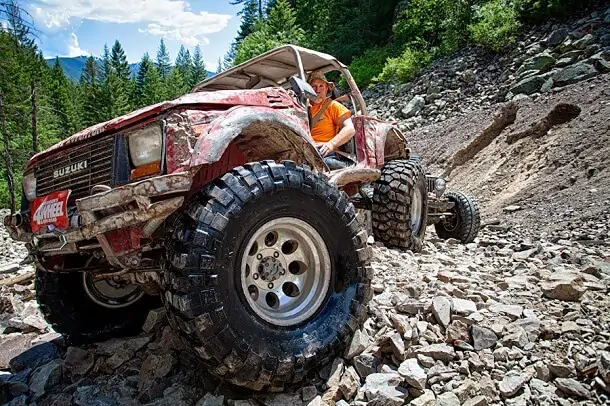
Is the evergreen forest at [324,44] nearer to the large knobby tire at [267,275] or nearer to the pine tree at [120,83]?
the pine tree at [120,83]

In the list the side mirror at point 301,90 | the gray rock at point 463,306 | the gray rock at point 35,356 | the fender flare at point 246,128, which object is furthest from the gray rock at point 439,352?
the gray rock at point 35,356

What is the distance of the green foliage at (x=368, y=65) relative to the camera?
25.8m

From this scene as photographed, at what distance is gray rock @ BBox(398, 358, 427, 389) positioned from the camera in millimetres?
2312

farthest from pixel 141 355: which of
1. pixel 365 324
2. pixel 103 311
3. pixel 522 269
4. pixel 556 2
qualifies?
pixel 556 2

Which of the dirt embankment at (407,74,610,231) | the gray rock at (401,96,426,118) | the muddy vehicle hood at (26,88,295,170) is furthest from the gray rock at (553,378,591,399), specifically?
the gray rock at (401,96,426,118)

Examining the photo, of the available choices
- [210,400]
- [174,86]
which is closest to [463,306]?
[210,400]

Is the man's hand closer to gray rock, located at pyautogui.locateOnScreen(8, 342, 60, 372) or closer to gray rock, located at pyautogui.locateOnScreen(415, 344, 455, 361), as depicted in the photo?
gray rock, located at pyautogui.locateOnScreen(415, 344, 455, 361)

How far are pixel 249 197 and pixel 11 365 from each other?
2.46 m

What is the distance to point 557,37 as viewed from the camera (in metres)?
14.4

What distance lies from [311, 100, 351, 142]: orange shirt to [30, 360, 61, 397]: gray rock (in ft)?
10.0

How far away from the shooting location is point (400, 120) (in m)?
17.9

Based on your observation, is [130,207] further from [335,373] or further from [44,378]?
[44,378]

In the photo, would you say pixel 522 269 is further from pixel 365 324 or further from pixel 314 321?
pixel 314 321

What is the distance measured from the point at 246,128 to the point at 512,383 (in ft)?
6.75
